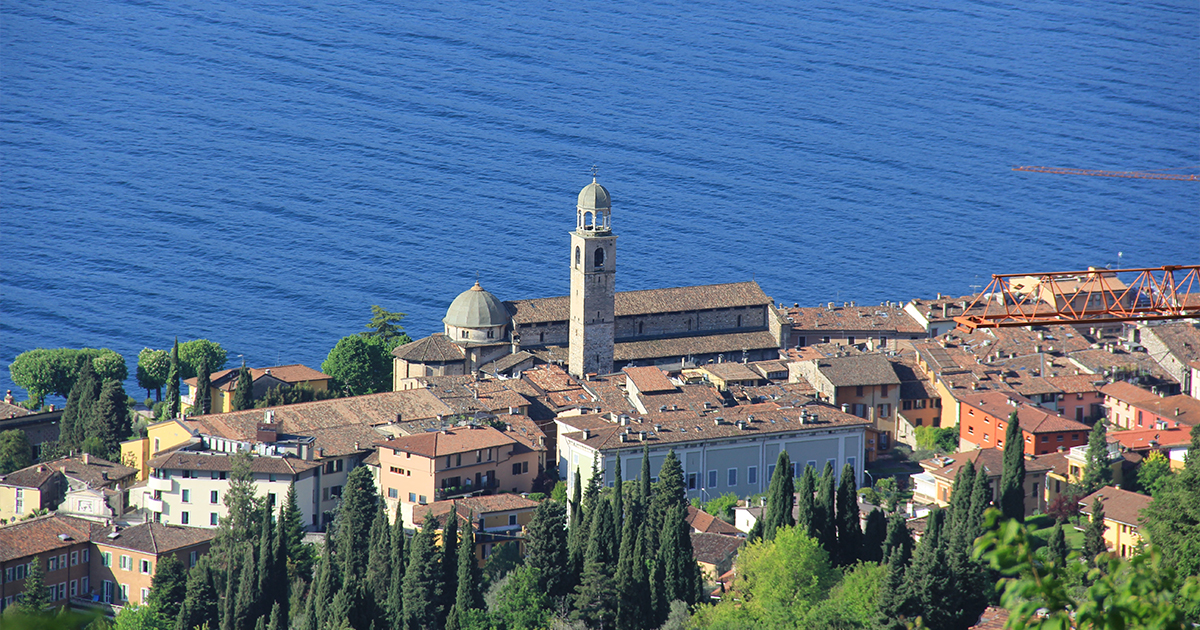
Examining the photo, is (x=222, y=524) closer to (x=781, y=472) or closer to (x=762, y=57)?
(x=781, y=472)

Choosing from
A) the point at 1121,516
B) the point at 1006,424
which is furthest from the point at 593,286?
the point at 1121,516

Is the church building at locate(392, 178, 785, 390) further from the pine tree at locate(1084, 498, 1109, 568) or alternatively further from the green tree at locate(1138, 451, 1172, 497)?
the pine tree at locate(1084, 498, 1109, 568)

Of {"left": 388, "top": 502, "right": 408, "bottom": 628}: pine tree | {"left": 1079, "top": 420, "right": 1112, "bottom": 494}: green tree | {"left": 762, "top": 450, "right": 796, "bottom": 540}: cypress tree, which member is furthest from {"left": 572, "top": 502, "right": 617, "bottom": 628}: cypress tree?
{"left": 1079, "top": 420, "right": 1112, "bottom": 494}: green tree

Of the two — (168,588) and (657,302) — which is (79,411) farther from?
(657,302)

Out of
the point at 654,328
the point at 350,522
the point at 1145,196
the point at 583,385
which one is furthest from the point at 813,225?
the point at 350,522

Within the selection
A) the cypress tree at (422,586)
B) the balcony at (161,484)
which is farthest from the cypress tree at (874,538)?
the balcony at (161,484)
